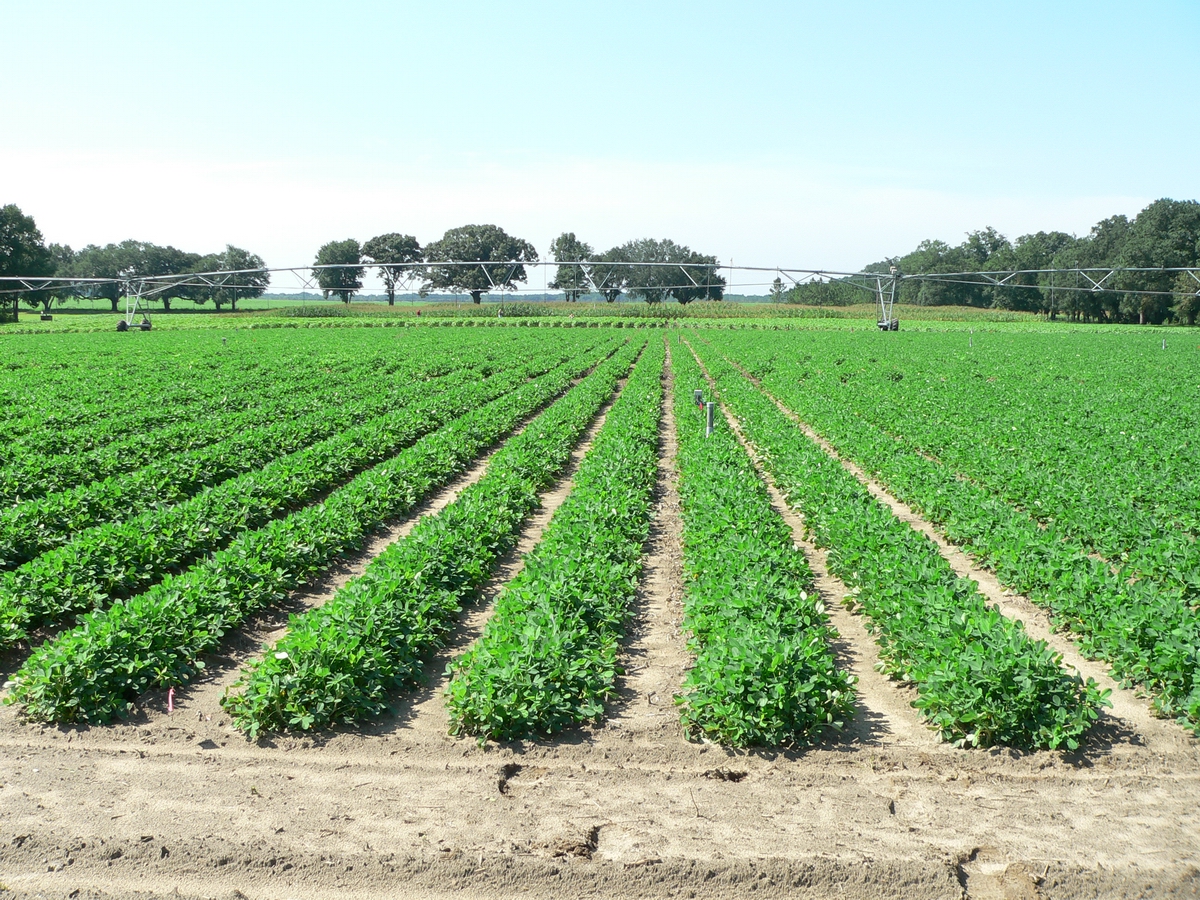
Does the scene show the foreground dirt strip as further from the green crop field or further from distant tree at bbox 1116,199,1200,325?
distant tree at bbox 1116,199,1200,325

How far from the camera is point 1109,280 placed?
88.4 metres

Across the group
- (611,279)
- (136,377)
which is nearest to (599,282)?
(611,279)

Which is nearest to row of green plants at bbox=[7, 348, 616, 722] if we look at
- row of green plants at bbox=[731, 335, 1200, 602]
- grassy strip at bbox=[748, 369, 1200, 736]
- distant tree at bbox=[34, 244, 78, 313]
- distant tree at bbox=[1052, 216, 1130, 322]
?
grassy strip at bbox=[748, 369, 1200, 736]

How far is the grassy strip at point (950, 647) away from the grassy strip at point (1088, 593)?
47 centimetres

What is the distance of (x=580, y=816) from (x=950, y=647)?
3241mm

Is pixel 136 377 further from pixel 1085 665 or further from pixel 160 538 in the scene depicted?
pixel 1085 665

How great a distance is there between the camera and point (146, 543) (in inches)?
351

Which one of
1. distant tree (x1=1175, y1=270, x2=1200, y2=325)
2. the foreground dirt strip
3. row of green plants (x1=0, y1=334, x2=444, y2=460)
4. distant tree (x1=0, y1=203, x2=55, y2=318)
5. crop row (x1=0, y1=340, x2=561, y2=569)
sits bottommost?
the foreground dirt strip

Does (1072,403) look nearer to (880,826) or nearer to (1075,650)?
(1075,650)

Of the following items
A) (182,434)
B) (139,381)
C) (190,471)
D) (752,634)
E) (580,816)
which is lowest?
(580,816)

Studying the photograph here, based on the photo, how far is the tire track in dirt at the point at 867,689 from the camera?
5930 millimetres

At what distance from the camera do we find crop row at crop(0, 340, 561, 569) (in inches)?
386

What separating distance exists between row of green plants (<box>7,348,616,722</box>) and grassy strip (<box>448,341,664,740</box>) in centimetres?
238

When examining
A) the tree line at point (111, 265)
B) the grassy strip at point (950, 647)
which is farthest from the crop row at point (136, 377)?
the tree line at point (111, 265)
